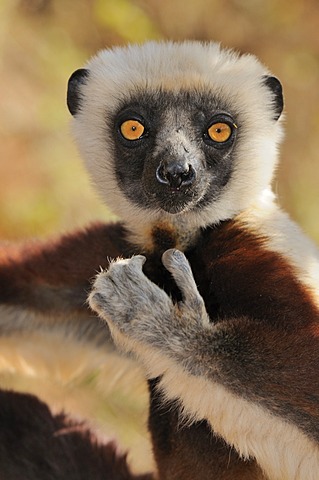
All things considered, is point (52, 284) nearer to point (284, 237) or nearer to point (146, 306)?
point (146, 306)

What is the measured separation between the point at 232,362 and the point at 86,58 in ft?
16.9

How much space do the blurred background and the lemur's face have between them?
312 centimetres

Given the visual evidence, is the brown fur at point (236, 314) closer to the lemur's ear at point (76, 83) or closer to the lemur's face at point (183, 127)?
the lemur's face at point (183, 127)

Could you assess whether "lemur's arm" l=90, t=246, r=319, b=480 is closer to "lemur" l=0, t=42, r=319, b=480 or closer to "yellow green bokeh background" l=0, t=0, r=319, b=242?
"lemur" l=0, t=42, r=319, b=480

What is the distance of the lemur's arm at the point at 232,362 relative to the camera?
3.88m

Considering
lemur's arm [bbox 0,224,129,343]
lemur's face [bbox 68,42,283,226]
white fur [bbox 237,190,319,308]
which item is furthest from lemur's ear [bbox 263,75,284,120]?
lemur's arm [bbox 0,224,129,343]

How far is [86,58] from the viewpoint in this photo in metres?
8.51

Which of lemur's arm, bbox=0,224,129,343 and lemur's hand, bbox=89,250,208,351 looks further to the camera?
lemur's arm, bbox=0,224,129,343

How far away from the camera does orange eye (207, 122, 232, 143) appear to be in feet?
14.9

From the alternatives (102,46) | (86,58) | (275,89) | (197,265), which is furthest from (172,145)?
(102,46)

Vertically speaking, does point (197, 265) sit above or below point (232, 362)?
above

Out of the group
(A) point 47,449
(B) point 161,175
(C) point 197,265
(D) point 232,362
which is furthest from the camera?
(A) point 47,449

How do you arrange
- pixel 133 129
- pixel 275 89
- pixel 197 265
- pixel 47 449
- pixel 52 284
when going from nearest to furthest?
pixel 197 265
pixel 133 129
pixel 275 89
pixel 47 449
pixel 52 284

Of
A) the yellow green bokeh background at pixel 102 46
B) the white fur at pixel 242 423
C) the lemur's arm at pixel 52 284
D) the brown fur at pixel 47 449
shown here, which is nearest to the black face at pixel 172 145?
the lemur's arm at pixel 52 284
